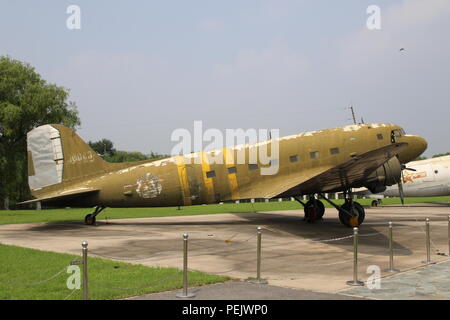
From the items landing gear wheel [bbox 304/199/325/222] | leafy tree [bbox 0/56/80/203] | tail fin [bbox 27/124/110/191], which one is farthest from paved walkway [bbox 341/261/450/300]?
leafy tree [bbox 0/56/80/203]

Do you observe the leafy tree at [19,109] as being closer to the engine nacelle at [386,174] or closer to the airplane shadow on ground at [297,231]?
the airplane shadow on ground at [297,231]

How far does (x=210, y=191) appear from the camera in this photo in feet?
70.2

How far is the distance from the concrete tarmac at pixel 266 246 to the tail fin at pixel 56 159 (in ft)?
8.78

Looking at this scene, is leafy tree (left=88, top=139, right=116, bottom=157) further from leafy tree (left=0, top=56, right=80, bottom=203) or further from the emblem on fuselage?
the emblem on fuselage

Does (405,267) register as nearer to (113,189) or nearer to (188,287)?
(188,287)

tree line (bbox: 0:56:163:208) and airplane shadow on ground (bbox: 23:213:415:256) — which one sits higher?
tree line (bbox: 0:56:163:208)

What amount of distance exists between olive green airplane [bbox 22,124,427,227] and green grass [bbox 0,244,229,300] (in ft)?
29.2

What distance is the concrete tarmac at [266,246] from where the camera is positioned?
10.4m

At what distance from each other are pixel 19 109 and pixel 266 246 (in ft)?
110

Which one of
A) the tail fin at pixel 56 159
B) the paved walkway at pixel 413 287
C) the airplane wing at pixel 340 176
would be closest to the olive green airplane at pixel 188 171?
the tail fin at pixel 56 159

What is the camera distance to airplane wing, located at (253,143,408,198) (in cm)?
1541

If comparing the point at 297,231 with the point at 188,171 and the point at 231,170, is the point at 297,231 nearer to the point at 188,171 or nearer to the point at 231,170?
the point at 231,170

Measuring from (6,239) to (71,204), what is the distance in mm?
4602
